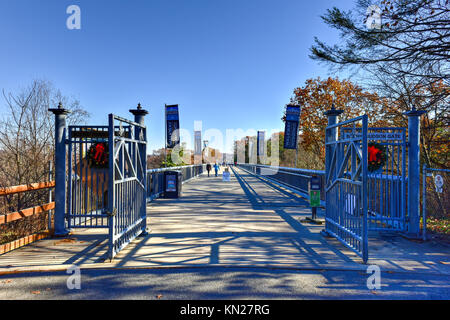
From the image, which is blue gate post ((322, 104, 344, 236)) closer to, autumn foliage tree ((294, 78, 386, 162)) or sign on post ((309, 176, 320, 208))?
sign on post ((309, 176, 320, 208))

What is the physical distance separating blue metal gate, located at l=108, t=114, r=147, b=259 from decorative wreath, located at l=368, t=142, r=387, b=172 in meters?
5.31

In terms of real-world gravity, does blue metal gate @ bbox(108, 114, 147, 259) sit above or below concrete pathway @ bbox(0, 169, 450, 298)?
above

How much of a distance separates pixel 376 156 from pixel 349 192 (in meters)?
2.00

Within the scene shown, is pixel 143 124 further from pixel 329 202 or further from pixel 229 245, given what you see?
pixel 329 202

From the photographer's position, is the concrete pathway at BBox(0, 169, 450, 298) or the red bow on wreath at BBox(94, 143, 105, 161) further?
the red bow on wreath at BBox(94, 143, 105, 161)

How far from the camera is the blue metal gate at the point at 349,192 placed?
15.0 ft

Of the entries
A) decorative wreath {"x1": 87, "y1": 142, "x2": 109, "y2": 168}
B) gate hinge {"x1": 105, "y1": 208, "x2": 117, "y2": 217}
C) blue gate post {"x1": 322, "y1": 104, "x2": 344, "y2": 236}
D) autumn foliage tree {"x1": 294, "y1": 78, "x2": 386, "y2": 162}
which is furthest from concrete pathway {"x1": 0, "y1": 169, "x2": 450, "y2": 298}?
autumn foliage tree {"x1": 294, "y1": 78, "x2": 386, "y2": 162}

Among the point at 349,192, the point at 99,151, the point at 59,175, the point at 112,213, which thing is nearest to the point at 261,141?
the point at 99,151

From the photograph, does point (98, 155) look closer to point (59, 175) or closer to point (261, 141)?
point (59, 175)

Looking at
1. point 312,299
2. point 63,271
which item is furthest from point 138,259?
point 312,299

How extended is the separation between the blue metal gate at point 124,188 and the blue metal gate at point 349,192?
414 centimetres

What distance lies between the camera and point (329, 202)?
6.28 metres

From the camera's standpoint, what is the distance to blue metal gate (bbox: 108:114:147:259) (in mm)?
4621

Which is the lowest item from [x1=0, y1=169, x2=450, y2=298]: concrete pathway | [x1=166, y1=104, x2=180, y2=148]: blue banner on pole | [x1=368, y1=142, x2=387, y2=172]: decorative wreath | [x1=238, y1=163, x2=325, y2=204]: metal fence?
[x1=0, y1=169, x2=450, y2=298]: concrete pathway
